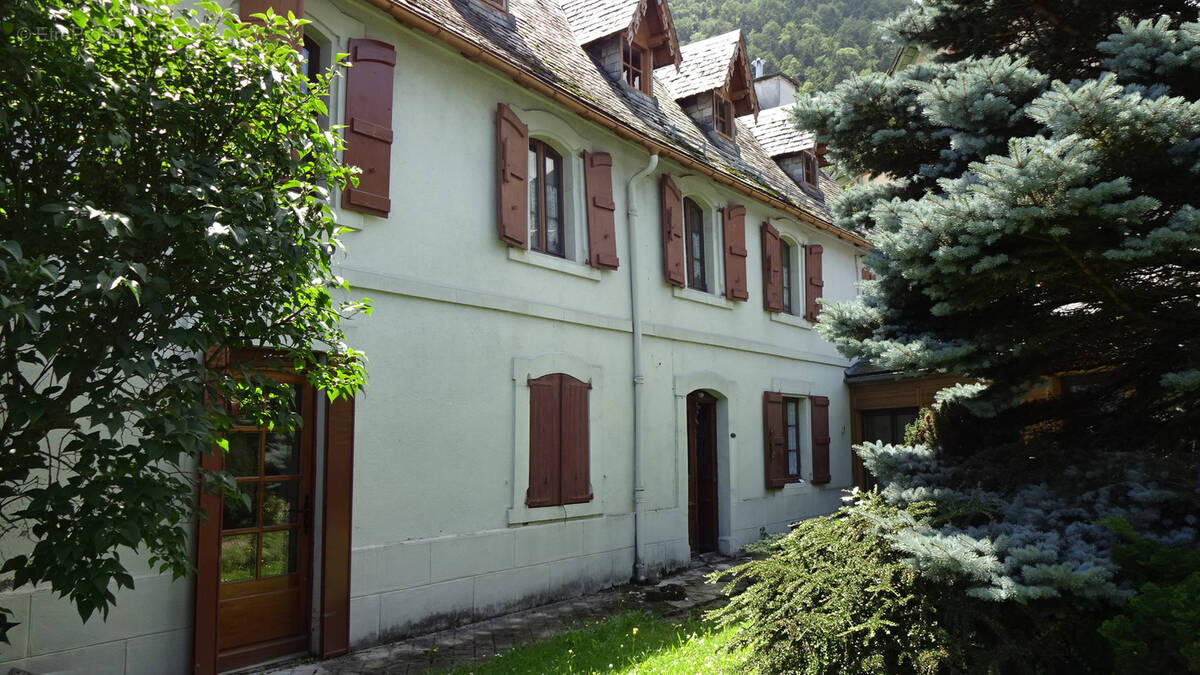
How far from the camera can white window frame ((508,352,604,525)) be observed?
8.06 meters

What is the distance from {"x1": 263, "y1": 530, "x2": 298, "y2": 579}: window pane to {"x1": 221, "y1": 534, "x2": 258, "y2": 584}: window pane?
102mm

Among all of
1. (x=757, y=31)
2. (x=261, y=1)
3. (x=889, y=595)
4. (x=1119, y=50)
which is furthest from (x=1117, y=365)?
(x=757, y=31)

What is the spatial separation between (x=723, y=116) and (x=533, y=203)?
244 inches

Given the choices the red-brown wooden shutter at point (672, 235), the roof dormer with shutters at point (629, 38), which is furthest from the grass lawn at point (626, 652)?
the roof dormer with shutters at point (629, 38)

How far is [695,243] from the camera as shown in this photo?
456 inches

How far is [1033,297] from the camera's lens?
5.56m

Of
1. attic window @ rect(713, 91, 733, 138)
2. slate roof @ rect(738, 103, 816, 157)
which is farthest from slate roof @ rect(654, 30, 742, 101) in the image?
slate roof @ rect(738, 103, 816, 157)

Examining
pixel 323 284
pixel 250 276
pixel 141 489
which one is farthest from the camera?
pixel 323 284

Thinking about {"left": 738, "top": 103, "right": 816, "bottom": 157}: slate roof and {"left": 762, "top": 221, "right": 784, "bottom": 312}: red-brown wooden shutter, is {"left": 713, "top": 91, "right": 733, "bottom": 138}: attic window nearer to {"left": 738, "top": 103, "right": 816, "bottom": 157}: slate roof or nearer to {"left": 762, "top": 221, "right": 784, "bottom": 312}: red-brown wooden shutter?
{"left": 762, "top": 221, "right": 784, "bottom": 312}: red-brown wooden shutter

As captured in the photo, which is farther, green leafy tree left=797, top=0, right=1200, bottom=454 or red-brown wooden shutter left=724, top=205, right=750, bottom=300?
red-brown wooden shutter left=724, top=205, right=750, bottom=300

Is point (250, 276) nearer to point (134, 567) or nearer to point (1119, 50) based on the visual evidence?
point (134, 567)

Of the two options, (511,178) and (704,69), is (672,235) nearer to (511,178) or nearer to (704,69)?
(511,178)

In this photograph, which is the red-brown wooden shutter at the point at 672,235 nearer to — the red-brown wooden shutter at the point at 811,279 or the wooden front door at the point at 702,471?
the wooden front door at the point at 702,471

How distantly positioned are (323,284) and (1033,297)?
4.57 m
